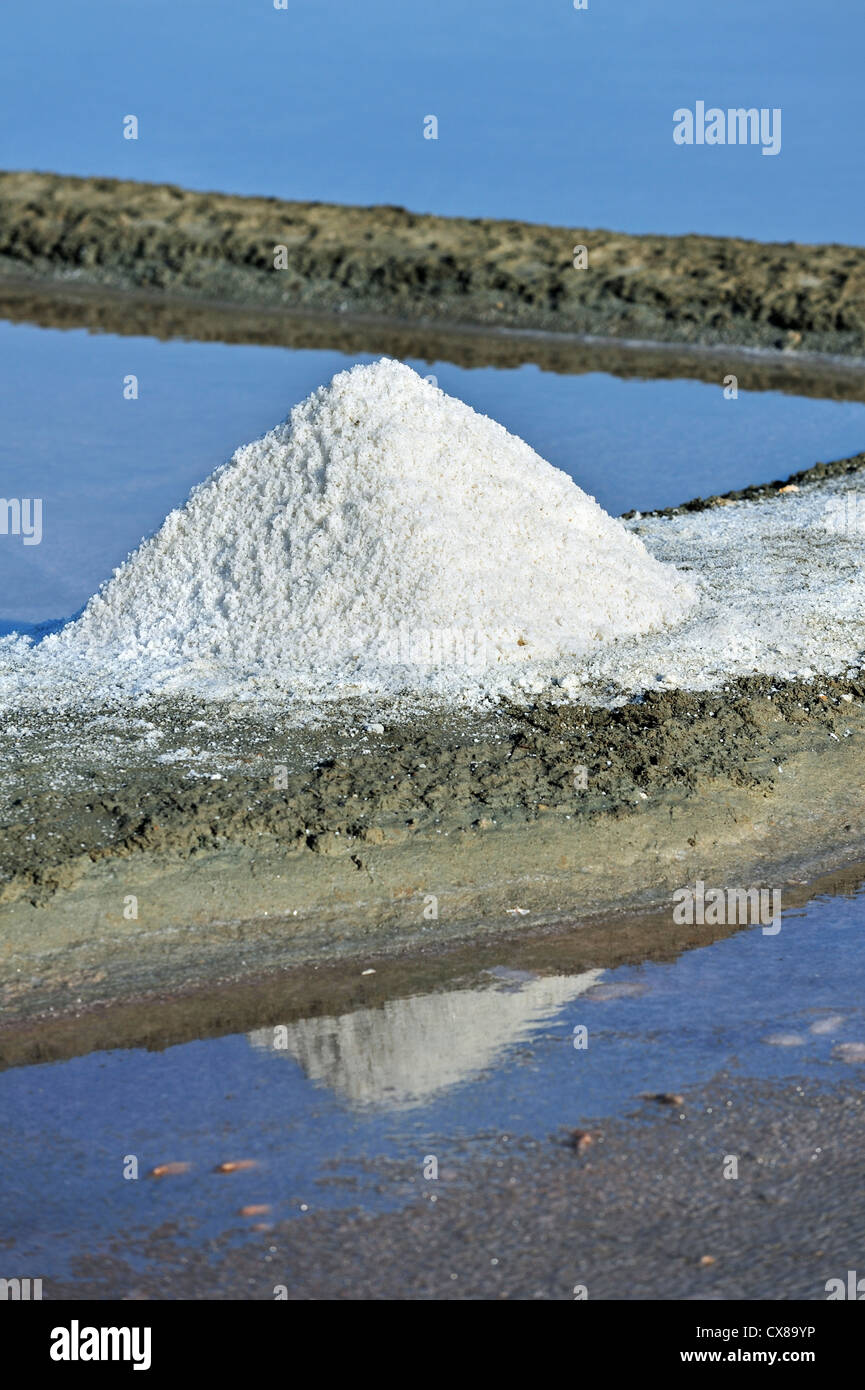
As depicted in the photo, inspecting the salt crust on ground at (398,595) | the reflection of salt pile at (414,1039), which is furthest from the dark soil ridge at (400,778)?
the reflection of salt pile at (414,1039)

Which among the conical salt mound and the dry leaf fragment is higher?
the conical salt mound

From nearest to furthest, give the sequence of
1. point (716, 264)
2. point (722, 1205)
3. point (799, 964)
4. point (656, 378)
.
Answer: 1. point (722, 1205)
2. point (799, 964)
3. point (656, 378)
4. point (716, 264)

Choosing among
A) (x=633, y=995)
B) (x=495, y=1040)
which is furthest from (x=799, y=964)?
(x=495, y=1040)

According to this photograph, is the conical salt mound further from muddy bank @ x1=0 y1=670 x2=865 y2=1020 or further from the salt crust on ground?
muddy bank @ x1=0 y1=670 x2=865 y2=1020

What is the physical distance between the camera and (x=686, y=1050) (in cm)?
446

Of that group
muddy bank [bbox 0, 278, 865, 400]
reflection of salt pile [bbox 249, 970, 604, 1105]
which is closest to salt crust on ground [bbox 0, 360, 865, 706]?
reflection of salt pile [bbox 249, 970, 604, 1105]

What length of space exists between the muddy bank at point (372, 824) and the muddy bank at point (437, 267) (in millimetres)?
10714

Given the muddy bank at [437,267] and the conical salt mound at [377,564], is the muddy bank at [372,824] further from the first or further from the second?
the muddy bank at [437,267]

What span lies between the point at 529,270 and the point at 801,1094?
14606 millimetres

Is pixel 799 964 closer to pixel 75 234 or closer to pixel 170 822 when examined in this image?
pixel 170 822

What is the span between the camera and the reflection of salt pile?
4.31m

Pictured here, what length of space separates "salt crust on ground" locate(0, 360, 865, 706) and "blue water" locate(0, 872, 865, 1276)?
1831mm

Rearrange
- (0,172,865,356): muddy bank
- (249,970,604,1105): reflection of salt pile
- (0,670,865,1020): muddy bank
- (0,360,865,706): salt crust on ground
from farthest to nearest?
(0,172,865,356): muddy bank → (0,360,865,706): salt crust on ground → (0,670,865,1020): muddy bank → (249,970,604,1105): reflection of salt pile

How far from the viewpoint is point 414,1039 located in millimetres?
4492
